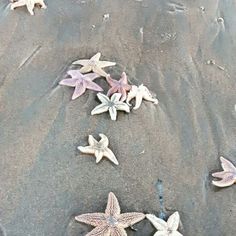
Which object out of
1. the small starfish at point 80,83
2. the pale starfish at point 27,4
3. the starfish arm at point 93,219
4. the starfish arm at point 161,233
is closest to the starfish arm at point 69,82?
the small starfish at point 80,83

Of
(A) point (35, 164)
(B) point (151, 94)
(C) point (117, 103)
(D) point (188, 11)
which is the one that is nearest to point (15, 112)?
(A) point (35, 164)

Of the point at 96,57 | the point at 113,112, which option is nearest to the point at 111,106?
the point at 113,112

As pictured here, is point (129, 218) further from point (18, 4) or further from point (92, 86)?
point (18, 4)

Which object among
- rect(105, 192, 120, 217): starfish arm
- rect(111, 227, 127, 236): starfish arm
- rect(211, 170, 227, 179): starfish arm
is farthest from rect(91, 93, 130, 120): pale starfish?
rect(111, 227, 127, 236): starfish arm

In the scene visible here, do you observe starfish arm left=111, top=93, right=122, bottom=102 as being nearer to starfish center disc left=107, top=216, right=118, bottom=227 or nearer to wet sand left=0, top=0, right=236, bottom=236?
wet sand left=0, top=0, right=236, bottom=236

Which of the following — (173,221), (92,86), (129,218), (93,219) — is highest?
(92,86)

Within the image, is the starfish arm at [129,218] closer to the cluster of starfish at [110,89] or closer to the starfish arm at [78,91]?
the cluster of starfish at [110,89]

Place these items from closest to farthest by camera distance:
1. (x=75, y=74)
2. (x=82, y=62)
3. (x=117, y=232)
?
(x=117, y=232) < (x=75, y=74) < (x=82, y=62)
